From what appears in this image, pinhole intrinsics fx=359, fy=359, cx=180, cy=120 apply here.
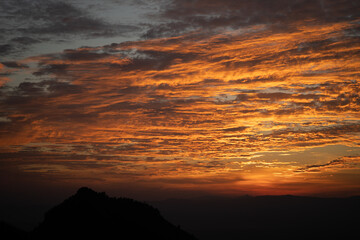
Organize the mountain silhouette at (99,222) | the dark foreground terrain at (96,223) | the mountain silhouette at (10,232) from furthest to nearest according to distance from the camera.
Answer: the mountain silhouette at (99,222) < the dark foreground terrain at (96,223) < the mountain silhouette at (10,232)

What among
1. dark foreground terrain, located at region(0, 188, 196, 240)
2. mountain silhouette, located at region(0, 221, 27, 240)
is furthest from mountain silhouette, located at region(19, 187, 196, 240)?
mountain silhouette, located at region(0, 221, 27, 240)

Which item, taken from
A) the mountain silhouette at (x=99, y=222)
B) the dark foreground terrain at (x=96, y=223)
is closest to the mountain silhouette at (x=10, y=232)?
the dark foreground terrain at (x=96, y=223)

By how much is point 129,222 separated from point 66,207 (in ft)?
16.9

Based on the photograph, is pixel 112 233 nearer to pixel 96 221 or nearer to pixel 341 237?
pixel 96 221

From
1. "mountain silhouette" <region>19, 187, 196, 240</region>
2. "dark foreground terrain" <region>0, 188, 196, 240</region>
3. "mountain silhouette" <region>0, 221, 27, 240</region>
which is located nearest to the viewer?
"mountain silhouette" <region>0, 221, 27, 240</region>

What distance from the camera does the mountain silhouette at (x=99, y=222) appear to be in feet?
85.0

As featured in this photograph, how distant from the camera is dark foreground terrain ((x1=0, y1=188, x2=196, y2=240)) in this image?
25.7 meters

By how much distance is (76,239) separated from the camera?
24797 mm

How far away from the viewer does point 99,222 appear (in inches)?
1073

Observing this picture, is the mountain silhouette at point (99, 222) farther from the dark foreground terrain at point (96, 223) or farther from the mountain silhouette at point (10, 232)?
the mountain silhouette at point (10, 232)

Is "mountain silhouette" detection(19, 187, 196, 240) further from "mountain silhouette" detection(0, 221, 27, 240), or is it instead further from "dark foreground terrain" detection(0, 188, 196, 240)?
"mountain silhouette" detection(0, 221, 27, 240)

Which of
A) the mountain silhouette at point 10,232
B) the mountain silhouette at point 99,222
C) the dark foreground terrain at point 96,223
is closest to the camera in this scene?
the mountain silhouette at point 10,232

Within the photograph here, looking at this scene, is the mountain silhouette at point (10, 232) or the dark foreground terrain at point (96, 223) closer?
the mountain silhouette at point (10, 232)

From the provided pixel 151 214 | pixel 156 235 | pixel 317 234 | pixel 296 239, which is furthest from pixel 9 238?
pixel 317 234
